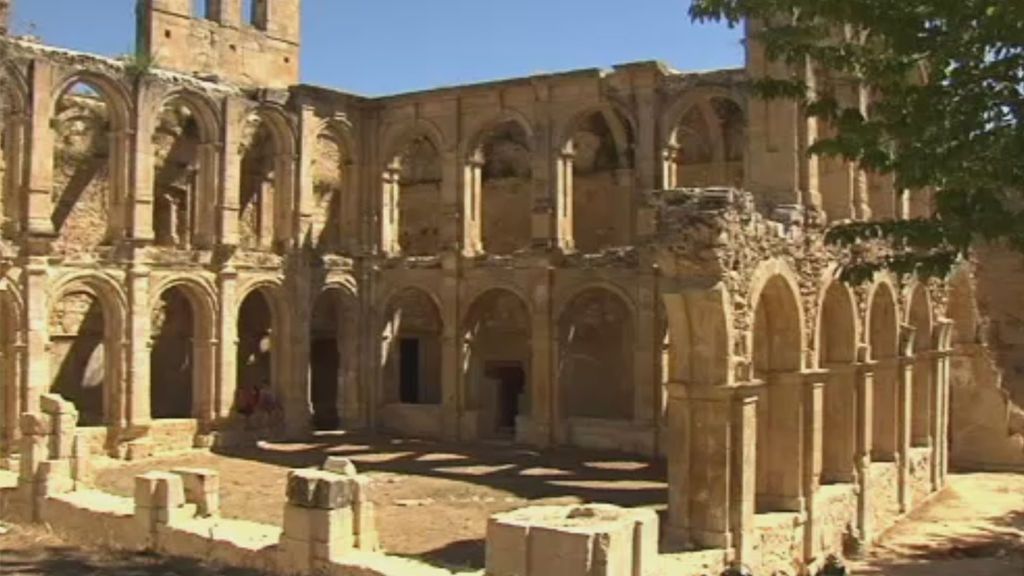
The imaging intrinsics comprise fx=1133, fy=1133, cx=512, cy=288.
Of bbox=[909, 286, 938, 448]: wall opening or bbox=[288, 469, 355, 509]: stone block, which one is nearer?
bbox=[288, 469, 355, 509]: stone block

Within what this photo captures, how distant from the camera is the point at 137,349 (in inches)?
918

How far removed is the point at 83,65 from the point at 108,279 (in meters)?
4.34

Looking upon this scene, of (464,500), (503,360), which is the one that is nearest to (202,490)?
(464,500)

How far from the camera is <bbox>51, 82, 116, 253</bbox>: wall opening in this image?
25469 millimetres

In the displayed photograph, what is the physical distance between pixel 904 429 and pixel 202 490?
1371 centimetres

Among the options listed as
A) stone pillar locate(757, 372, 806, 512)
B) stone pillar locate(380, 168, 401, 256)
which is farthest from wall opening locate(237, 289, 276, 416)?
stone pillar locate(757, 372, 806, 512)

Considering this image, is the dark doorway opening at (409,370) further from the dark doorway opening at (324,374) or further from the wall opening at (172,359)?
the wall opening at (172,359)

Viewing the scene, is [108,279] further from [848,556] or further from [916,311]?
[916,311]

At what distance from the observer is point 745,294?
15305mm

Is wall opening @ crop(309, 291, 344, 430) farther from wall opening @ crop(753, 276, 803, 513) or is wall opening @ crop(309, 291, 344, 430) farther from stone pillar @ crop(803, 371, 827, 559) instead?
stone pillar @ crop(803, 371, 827, 559)

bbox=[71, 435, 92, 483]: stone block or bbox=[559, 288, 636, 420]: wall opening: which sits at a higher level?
bbox=[559, 288, 636, 420]: wall opening

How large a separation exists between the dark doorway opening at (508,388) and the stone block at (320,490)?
1656 cm

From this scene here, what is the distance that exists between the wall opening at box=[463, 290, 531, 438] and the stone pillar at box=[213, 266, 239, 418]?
6173mm

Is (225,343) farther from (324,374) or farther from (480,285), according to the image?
(324,374)
